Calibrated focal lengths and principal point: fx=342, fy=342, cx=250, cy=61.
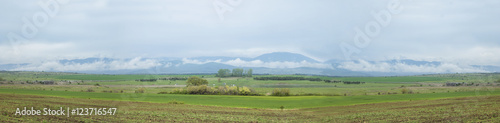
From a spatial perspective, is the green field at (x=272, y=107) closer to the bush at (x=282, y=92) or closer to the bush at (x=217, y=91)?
the bush at (x=282, y=92)

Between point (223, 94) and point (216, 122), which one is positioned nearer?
point (216, 122)

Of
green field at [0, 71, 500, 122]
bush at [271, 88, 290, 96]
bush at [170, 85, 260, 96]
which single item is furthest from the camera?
bush at [170, 85, 260, 96]

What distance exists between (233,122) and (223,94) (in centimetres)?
6377

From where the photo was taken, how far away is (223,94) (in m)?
98.7

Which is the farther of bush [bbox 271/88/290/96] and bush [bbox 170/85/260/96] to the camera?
bush [bbox 170/85/260/96]

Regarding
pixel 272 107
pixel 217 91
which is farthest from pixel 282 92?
pixel 272 107

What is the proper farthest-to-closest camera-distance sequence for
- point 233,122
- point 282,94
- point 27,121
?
point 282,94 < point 233,122 < point 27,121

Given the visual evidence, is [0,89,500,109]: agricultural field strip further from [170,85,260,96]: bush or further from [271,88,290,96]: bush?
[170,85,260,96]: bush

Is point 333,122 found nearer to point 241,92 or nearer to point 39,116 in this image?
point 39,116

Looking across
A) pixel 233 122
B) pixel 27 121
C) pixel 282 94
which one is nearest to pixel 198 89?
pixel 282 94

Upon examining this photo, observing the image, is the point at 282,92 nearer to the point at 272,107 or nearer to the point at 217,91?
the point at 217,91

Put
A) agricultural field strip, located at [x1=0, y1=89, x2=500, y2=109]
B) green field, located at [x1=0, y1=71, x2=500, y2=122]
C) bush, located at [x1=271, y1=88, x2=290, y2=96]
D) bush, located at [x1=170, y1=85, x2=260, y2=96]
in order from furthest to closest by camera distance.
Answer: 1. bush, located at [x1=170, y1=85, x2=260, y2=96]
2. bush, located at [x1=271, y1=88, x2=290, y2=96]
3. agricultural field strip, located at [x1=0, y1=89, x2=500, y2=109]
4. green field, located at [x1=0, y1=71, x2=500, y2=122]

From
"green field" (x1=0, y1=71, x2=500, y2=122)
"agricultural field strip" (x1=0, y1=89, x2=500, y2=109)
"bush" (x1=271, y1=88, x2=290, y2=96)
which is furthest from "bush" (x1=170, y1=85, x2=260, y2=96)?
"agricultural field strip" (x1=0, y1=89, x2=500, y2=109)

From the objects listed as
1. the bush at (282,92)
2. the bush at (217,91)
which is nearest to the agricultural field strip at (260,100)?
the bush at (282,92)
